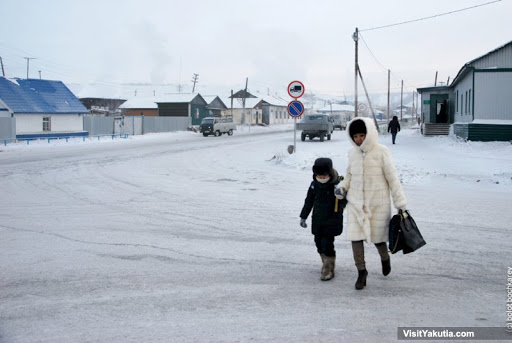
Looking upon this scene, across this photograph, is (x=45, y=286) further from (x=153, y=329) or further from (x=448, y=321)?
(x=448, y=321)

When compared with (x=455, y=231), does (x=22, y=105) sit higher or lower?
higher

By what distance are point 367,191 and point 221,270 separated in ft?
6.11

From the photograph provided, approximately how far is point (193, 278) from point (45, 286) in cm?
150

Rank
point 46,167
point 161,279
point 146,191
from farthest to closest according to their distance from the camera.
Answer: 1. point 46,167
2. point 146,191
3. point 161,279

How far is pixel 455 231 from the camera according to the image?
7.15 metres

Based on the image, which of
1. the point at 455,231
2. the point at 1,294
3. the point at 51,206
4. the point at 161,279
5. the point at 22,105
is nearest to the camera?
the point at 1,294

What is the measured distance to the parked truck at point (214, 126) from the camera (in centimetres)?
4231

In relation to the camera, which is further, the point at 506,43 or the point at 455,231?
the point at 506,43

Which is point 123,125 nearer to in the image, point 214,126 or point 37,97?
point 214,126

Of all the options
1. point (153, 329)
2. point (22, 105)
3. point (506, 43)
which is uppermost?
point (506, 43)

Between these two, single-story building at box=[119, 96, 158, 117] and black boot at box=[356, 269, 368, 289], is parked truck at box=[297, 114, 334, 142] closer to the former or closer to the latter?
black boot at box=[356, 269, 368, 289]

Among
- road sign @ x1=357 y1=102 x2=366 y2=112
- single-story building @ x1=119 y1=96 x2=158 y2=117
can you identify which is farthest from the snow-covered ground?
single-story building @ x1=119 y1=96 x2=158 y2=117

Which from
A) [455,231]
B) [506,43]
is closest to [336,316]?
[455,231]

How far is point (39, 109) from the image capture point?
35.2 meters
